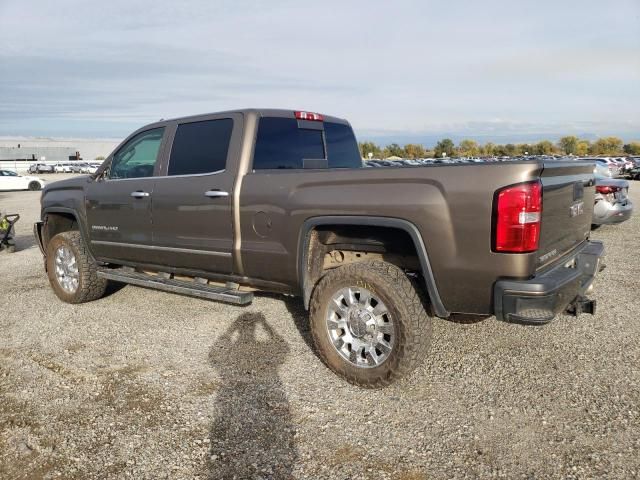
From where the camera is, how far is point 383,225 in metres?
3.31

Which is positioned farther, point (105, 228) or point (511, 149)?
point (511, 149)

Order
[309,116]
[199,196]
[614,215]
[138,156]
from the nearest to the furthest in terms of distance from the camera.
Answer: [199,196]
[309,116]
[138,156]
[614,215]

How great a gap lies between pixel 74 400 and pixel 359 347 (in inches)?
79.8

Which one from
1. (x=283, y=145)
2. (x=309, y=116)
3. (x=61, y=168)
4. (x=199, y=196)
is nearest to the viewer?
(x=199, y=196)

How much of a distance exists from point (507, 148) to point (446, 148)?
8.23 m

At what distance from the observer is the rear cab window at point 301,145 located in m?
4.33

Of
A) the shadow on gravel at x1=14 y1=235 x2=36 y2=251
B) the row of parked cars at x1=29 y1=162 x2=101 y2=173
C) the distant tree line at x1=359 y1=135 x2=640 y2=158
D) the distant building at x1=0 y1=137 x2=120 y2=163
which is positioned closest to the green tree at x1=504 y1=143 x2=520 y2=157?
the distant tree line at x1=359 y1=135 x2=640 y2=158

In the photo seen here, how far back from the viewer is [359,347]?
3.61 m

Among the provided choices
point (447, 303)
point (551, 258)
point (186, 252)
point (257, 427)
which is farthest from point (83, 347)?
point (551, 258)

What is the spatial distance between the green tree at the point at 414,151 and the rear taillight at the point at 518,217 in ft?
228

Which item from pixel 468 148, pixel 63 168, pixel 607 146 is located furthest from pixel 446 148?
pixel 63 168

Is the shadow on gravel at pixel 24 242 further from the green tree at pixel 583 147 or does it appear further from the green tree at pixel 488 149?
the green tree at pixel 583 147

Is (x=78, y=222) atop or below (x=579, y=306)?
atop

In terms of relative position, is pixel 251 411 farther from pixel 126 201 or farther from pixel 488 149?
pixel 488 149
